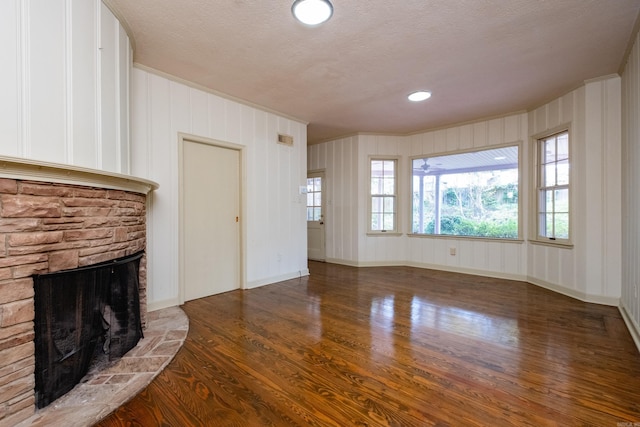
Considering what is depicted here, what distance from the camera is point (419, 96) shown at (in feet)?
12.7

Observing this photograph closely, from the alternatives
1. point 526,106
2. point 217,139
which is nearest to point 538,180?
point 526,106

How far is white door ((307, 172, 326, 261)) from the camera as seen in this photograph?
637 cm

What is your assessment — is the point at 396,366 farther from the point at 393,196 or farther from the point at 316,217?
the point at 316,217

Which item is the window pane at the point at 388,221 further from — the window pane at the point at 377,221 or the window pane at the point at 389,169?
the window pane at the point at 389,169

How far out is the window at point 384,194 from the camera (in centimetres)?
584

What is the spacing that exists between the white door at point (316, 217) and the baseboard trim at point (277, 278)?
1466 mm

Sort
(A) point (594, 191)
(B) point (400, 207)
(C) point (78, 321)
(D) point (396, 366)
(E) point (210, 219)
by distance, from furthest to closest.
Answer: (B) point (400, 207), (E) point (210, 219), (A) point (594, 191), (D) point (396, 366), (C) point (78, 321)

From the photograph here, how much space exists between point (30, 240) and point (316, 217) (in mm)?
5140

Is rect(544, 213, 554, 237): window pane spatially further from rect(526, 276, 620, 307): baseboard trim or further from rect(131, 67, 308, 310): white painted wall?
rect(131, 67, 308, 310): white painted wall

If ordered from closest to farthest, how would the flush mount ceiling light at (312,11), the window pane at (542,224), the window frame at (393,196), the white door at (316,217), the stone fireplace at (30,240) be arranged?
the stone fireplace at (30,240) → the flush mount ceiling light at (312,11) → the window pane at (542,224) → the window frame at (393,196) → the white door at (316,217)

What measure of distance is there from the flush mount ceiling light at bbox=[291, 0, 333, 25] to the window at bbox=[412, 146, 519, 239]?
3.87 m

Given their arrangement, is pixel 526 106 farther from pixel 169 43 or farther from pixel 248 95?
pixel 169 43

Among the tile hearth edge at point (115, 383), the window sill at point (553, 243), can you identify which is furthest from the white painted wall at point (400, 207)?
the tile hearth edge at point (115, 383)

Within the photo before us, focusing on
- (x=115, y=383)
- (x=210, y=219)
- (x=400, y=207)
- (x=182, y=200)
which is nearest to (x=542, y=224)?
(x=400, y=207)
